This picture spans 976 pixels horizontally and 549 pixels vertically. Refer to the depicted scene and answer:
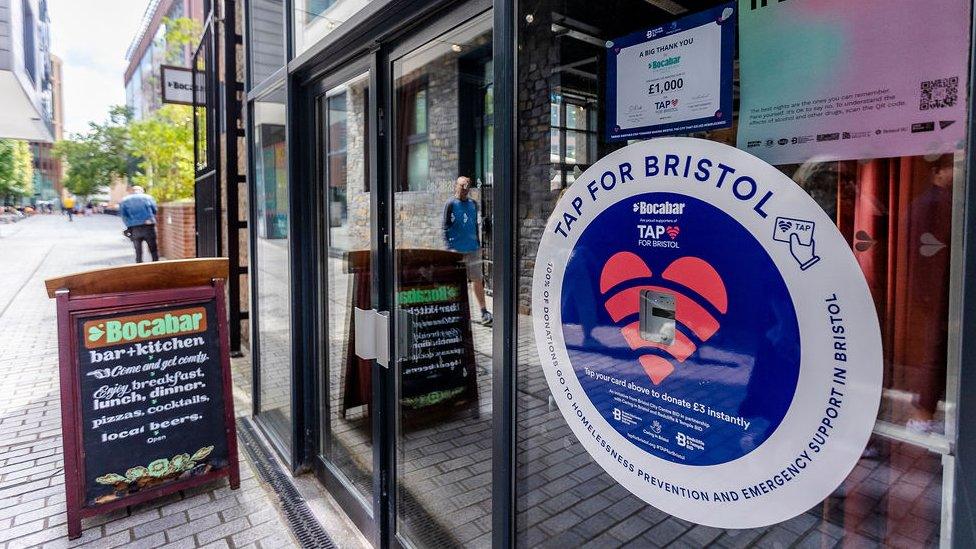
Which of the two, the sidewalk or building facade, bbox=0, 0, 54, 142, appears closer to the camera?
the sidewalk

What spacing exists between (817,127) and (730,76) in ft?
0.74

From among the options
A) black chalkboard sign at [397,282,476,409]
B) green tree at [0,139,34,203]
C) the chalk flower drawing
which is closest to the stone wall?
black chalkboard sign at [397,282,476,409]

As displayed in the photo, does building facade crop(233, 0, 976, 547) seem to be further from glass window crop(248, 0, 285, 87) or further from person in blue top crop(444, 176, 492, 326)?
glass window crop(248, 0, 285, 87)

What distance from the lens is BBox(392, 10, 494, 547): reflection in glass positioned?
2.17 m

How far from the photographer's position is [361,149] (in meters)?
2.96

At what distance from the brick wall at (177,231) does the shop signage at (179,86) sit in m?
2.67

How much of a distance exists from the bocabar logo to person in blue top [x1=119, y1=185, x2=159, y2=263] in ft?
28.9

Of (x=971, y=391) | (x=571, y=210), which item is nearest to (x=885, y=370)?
(x=971, y=391)

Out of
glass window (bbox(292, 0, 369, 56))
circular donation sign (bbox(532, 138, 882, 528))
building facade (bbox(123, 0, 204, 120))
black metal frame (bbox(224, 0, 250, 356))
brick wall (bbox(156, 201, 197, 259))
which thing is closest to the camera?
circular donation sign (bbox(532, 138, 882, 528))

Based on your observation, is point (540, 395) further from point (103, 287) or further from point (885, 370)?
point (103, 287)

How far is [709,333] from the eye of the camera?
1256mm

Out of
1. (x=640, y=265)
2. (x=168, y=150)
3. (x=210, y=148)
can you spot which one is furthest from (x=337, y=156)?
(x=168, y=150)

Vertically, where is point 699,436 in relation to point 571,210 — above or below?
below

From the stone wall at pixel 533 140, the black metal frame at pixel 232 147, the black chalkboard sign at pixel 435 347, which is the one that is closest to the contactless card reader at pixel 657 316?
the stone wall at pixel 533 140
